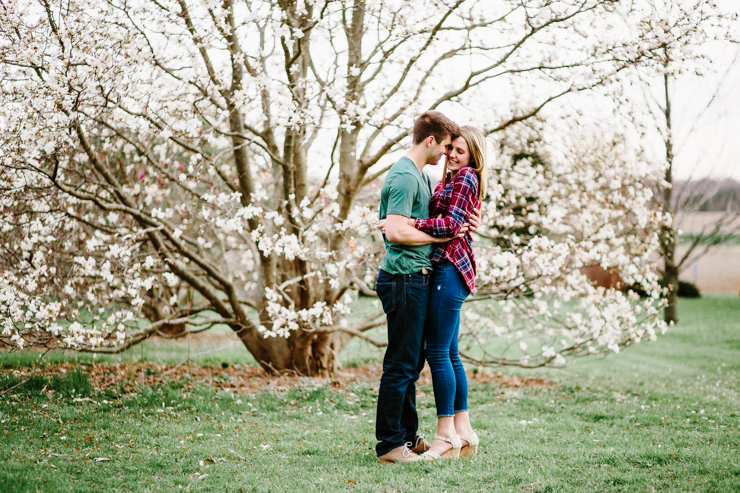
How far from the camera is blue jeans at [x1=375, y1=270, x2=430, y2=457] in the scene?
139 inches

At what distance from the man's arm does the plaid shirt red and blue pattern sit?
0.17 feet

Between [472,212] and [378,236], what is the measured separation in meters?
3.23

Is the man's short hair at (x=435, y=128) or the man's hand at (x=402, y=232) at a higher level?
the man's short hair at (x=435, y=128)

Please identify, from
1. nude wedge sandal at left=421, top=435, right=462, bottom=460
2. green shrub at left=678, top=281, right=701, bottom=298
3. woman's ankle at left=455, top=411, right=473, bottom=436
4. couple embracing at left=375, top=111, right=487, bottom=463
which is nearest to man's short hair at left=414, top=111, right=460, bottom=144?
couple embracing at left=375, top=111, right=487, bottom=463

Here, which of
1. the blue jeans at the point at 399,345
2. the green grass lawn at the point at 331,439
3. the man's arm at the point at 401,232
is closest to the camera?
the green grass lawn at the point at 331,439

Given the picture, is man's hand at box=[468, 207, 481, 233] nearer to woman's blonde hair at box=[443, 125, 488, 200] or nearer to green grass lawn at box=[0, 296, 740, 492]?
woman's blonde hair at box=[443, 125, 488, 200]

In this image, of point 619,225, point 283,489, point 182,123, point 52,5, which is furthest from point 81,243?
point 619,225

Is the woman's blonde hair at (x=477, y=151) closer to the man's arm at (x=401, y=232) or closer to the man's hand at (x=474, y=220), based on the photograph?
the man's hand at (x=474, y=220)

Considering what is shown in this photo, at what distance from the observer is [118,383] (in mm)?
5910

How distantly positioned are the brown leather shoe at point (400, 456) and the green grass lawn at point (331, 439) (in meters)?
0.10

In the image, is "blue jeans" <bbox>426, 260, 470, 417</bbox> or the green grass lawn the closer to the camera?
the green grass lawn

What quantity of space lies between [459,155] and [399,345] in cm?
122

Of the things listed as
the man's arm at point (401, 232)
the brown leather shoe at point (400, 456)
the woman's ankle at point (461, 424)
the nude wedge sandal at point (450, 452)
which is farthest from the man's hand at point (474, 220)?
the brown leather shoe at point (400, 456)

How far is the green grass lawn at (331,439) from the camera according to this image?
3.26 m
